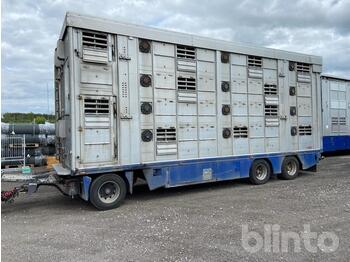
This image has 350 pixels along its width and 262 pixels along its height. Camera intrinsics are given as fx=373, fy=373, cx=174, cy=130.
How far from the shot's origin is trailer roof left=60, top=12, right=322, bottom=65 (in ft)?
25.8

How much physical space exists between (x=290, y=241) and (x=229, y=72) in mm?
5758

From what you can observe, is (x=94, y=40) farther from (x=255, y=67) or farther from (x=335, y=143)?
(x=335, y=143)

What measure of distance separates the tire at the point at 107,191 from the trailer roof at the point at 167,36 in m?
3.23

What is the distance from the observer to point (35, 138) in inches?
703

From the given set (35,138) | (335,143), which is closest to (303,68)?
(335,143)

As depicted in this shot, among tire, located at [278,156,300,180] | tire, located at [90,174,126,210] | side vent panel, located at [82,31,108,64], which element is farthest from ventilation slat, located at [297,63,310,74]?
tire, located at [90,174,126,210]

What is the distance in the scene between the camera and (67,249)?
5.46 metres

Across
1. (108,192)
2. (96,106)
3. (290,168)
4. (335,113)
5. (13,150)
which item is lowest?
(108,192)

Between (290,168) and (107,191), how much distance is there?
6.46 m

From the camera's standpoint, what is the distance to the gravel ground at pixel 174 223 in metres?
5.16

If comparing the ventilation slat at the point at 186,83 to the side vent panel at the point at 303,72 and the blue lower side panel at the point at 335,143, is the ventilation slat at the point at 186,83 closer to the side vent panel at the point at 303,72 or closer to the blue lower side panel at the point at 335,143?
the side vent panel at the point at 303,72

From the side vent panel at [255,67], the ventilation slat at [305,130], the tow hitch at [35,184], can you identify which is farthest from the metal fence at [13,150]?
the ventilation slat at [305,130]

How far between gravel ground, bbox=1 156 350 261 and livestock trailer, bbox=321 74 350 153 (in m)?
8.83

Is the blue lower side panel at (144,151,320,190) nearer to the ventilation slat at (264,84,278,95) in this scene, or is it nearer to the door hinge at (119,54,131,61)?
the ventilation slat at (264,84,278,95)
